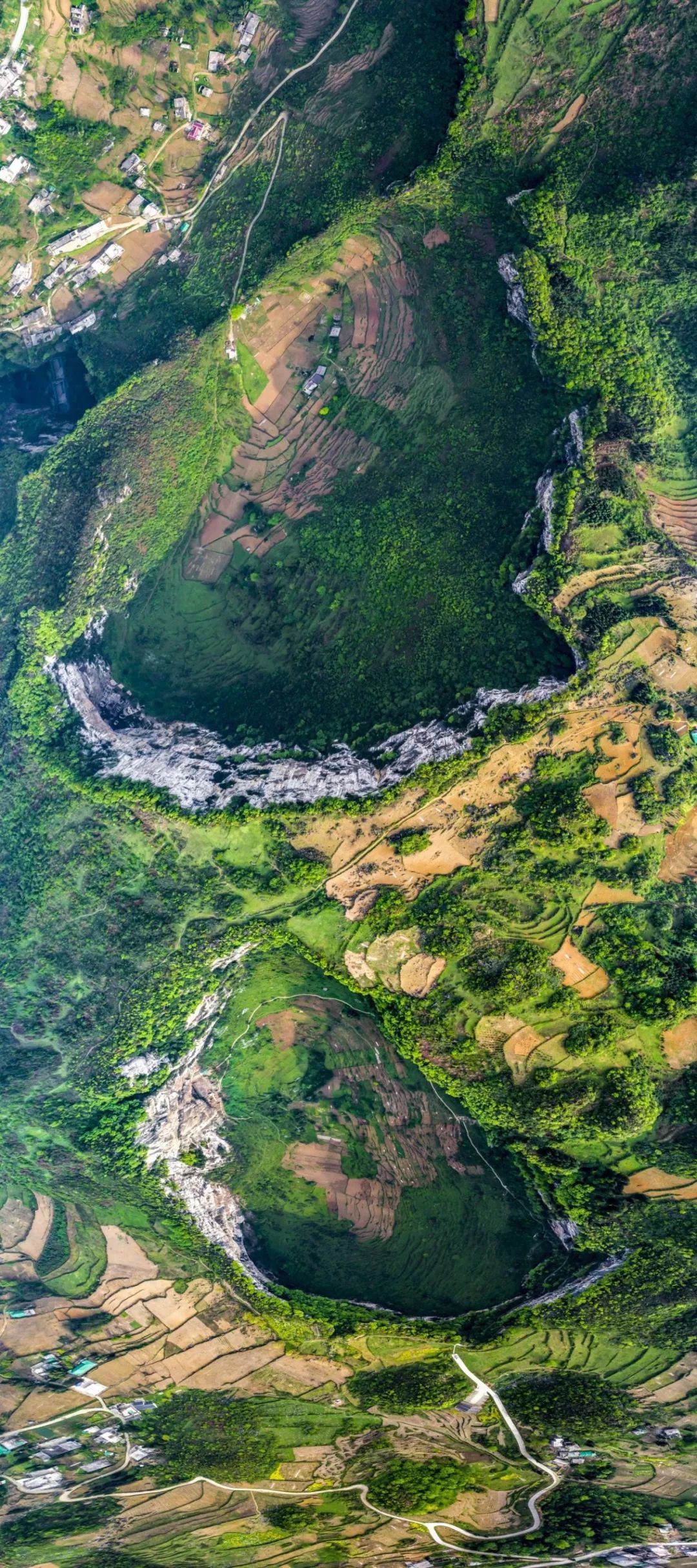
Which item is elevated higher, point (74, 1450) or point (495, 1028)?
point (495, 1028)

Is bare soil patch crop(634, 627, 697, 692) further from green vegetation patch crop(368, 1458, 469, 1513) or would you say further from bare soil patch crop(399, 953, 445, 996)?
green vegetation patch crop(368, 1458, 469, 1513)

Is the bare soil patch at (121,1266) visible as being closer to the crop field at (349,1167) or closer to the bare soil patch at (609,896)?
the crop field at (349,1167)

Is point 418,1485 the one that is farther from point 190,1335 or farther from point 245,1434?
point 190,1335

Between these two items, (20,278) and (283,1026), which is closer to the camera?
(283,1026)

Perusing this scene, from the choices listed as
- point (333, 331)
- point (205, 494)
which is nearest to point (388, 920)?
point (205, 494)

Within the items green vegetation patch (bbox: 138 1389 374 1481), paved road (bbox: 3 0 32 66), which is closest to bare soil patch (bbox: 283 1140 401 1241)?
green vegetation patch (bbox: 138 1389 374 1481)

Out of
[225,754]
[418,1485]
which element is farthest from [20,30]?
[418,1485]

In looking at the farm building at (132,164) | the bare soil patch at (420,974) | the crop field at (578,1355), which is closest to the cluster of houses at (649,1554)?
the crop field at (578,1355)
